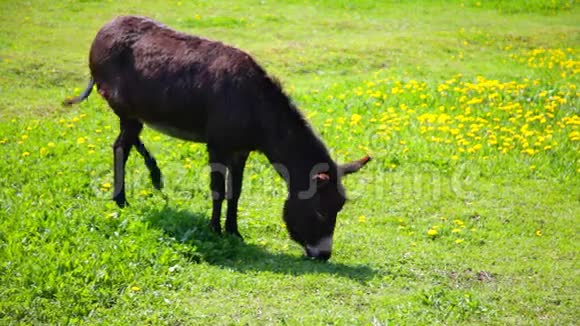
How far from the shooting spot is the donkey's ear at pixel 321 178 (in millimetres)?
5957

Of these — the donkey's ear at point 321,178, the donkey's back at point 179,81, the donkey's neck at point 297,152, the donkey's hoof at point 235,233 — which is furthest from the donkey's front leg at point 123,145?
the donkey's ear at point 321,178

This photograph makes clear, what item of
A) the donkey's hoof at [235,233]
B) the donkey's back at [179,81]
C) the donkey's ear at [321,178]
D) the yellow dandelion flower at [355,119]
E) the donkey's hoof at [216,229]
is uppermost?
the donkey's back at [179,81]

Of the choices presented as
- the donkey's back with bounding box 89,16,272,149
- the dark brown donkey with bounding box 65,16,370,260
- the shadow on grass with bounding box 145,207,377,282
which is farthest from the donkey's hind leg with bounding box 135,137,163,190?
the shadow on grass with bounding box 145,207,377,282

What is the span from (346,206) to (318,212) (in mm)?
1662

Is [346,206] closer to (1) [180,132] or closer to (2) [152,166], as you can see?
(1) [180,132]

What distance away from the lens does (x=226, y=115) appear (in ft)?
21.0

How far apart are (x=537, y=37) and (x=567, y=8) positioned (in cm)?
393

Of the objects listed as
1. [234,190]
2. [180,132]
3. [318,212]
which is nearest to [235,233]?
[234,190]

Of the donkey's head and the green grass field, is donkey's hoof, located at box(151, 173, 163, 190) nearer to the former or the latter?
the green grass field

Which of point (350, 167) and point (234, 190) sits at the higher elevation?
point (350, 167)

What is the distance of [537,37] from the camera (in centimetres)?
1619

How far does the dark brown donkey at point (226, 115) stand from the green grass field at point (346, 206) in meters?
0.46

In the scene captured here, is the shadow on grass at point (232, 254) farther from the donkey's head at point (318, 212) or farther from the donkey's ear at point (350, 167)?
the donkey's ear at point (350, 167)

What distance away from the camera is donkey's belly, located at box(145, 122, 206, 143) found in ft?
22.3
